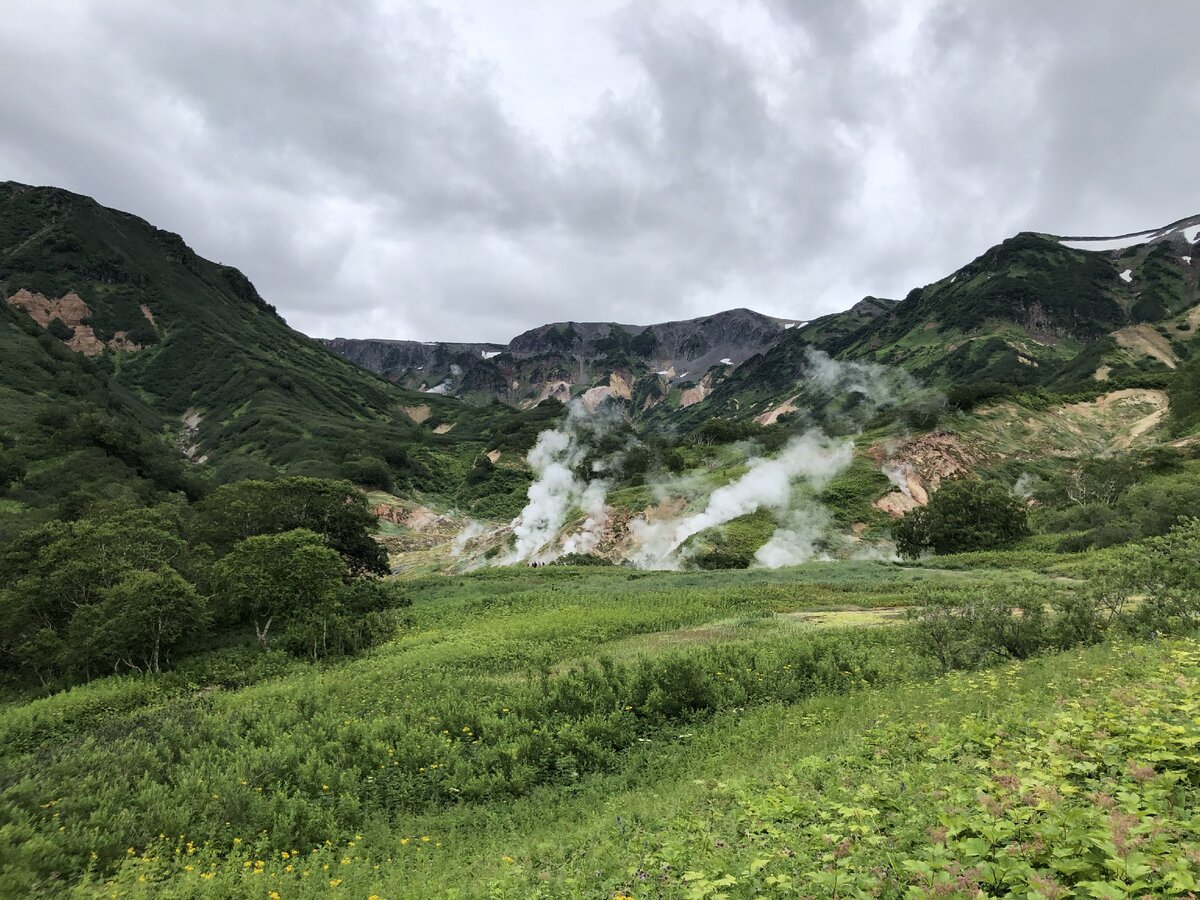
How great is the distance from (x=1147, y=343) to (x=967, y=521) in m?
111

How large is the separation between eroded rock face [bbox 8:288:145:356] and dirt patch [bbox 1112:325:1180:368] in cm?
21557

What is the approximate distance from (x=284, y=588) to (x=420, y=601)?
11.0 m

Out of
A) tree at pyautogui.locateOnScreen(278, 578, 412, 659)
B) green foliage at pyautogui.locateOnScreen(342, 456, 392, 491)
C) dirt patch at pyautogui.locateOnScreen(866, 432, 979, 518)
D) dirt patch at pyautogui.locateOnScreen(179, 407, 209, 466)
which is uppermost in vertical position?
dirt patch at pyautogui.locateOnScreen(179, 407, 209, 466)

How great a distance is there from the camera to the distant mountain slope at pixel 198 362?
4203 inches

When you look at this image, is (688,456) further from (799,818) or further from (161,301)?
(161,301)

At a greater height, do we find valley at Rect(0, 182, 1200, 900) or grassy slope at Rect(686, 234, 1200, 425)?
grassy slope at Rect(686, 234, 1200, 425)

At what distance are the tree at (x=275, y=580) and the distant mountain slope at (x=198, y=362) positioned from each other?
218ft

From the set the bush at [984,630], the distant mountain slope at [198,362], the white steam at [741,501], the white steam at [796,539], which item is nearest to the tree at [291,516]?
the white steam at [741,501]

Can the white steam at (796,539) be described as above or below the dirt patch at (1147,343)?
below

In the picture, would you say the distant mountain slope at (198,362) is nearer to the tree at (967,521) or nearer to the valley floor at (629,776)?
the tree at (967,521)

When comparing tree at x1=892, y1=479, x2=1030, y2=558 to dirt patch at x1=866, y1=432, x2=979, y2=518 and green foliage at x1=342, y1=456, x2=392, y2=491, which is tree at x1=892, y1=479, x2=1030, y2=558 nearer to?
dirt patch at x1=866, y1=432, x2=979, y2=518

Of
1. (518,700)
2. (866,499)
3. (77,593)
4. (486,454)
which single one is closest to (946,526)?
(866,499)

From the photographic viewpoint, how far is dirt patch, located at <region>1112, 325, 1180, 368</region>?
112812 millimetres

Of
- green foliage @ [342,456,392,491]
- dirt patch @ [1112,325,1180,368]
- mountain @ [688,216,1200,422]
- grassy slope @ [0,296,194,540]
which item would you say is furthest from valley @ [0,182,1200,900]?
mountain @ [688,216,1200,422]
